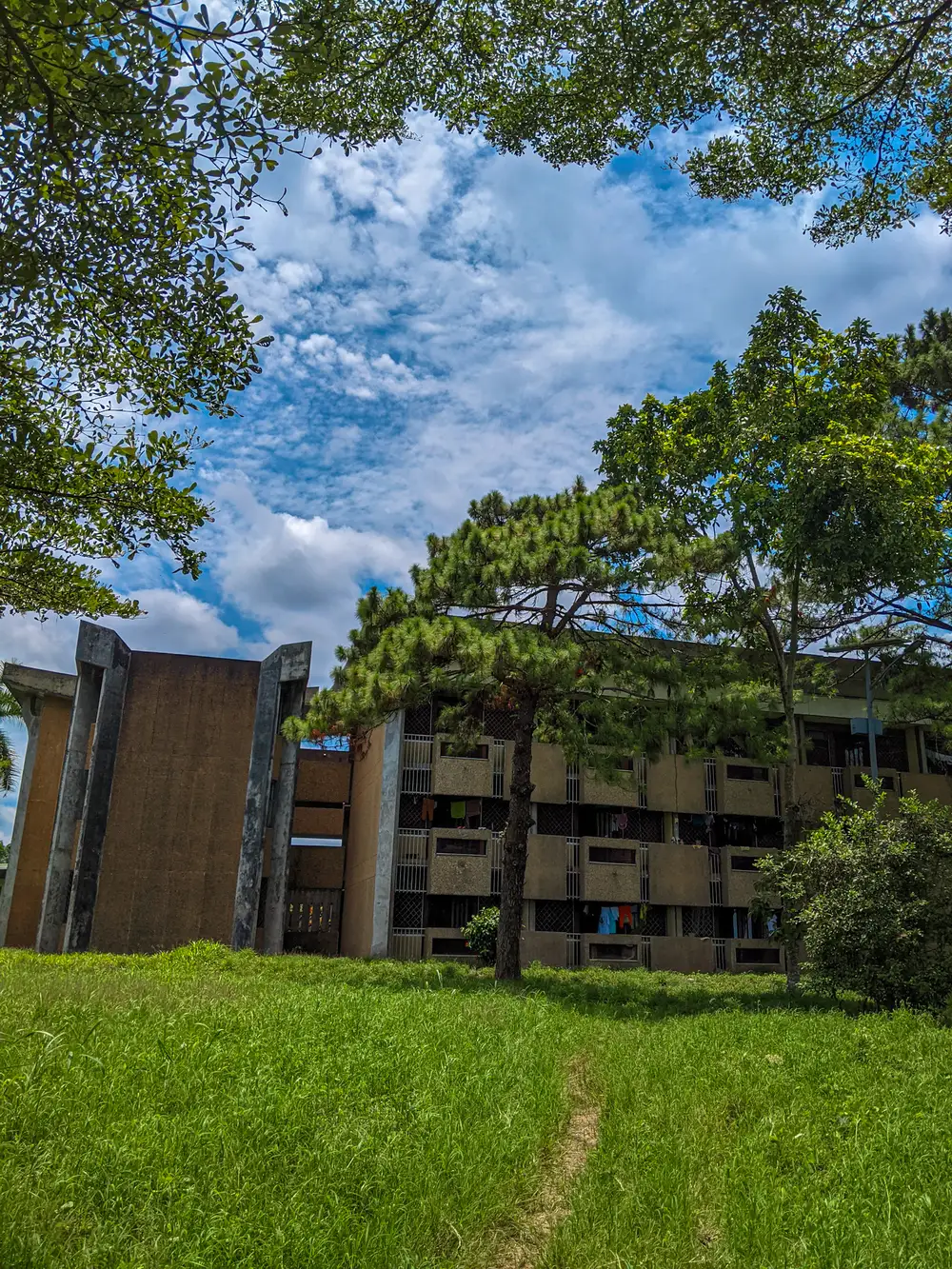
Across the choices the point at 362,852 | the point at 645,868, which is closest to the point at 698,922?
the point at 645,868

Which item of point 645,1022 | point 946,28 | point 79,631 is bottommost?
point 645,1022

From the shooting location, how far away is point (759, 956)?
995 inches

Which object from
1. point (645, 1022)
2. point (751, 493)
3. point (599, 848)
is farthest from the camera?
point (599, 848)

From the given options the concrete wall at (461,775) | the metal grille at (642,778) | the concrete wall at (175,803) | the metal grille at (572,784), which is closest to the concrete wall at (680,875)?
the metal grille at (642,778)

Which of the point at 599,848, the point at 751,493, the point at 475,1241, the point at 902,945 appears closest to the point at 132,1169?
the point at 475,1241

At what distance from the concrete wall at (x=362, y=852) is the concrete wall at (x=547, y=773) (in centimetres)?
361

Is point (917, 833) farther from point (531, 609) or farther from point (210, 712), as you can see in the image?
point (210, 712)

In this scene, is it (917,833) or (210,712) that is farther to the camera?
(210,712)

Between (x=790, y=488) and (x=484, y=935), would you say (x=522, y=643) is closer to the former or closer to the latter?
(x=790, y=488)

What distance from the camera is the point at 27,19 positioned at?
425cm

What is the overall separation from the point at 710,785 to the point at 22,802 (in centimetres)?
1852

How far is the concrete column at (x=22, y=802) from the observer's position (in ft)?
78.2

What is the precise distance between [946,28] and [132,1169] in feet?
30.3

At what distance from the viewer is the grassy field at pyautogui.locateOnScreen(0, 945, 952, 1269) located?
3.87 metres
